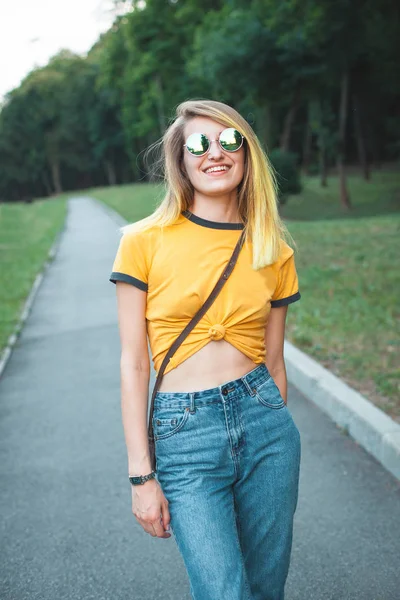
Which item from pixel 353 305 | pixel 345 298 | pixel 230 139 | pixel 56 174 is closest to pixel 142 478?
pixel 230 139

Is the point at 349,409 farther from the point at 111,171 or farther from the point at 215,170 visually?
the point at 111,171

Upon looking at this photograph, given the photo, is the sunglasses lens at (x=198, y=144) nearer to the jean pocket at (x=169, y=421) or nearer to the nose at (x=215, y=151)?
the nose at (x=215, y=151)

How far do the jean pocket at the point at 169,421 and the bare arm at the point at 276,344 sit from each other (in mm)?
487

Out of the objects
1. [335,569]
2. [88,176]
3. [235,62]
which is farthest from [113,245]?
[88,176]

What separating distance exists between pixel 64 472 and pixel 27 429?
114 centimetres

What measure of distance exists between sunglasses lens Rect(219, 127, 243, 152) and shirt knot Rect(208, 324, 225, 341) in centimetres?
61

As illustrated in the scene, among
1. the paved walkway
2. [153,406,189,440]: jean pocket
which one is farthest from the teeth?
the paved walkway

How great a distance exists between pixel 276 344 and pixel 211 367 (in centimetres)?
40

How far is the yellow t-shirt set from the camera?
7.20ft

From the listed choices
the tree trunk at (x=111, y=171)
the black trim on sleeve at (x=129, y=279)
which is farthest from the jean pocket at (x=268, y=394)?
the tree trunk at (x=111, y=171)

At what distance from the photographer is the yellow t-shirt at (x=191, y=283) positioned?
2.20m

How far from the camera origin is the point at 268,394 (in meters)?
2.29

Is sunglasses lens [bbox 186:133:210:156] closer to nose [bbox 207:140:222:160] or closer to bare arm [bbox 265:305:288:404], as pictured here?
nose [bbox 207:140:222:160]

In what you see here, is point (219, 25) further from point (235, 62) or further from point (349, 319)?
point (349, 319)
